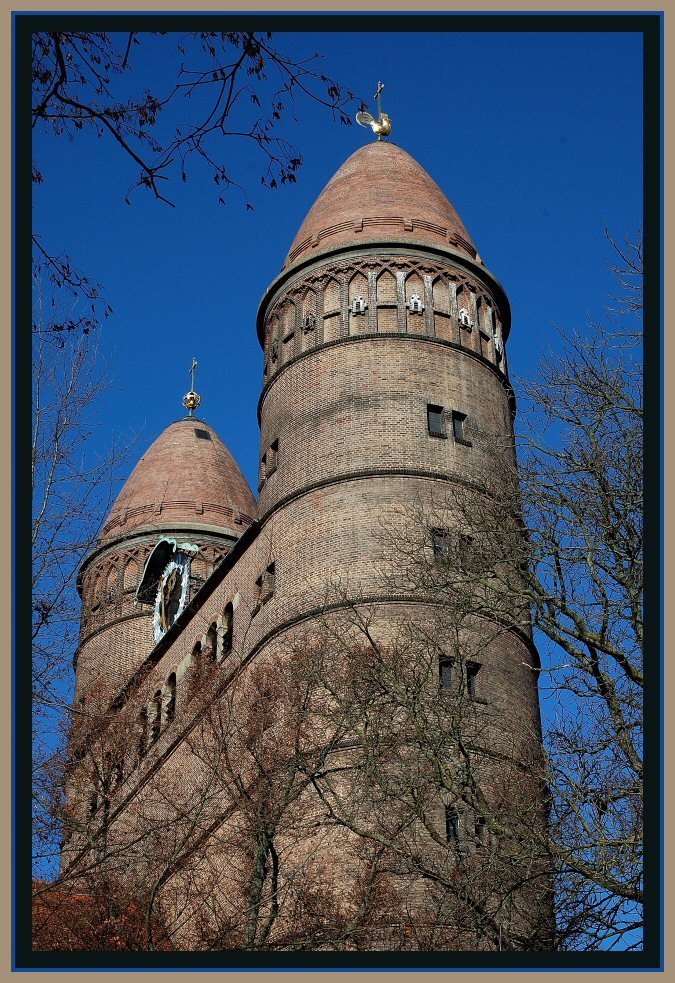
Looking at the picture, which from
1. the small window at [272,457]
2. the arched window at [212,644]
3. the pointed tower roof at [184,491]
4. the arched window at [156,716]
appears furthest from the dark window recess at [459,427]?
the pointed tower roof at [184,491]

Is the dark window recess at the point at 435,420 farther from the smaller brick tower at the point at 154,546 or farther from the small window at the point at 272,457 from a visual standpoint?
the smaller brick tower at the point at 154,546

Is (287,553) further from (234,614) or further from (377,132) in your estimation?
(377,132)

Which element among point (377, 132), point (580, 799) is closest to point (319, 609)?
point (580, 799)

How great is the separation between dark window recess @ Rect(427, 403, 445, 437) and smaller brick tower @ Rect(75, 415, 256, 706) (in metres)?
13.2

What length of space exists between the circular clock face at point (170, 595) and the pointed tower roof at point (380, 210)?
450 inches

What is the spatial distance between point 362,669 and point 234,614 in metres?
7.88

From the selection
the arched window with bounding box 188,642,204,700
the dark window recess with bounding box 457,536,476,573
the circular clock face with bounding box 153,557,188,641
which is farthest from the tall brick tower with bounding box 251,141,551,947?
the circular clock face with bounding box 153,557,188,641

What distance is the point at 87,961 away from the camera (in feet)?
20.0

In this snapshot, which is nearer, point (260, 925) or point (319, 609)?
point (260, 925)

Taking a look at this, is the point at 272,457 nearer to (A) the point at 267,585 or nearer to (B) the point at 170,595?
(A) the point at 267,585

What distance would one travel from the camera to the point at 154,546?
39.7 metres

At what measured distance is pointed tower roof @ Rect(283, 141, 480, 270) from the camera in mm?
27828

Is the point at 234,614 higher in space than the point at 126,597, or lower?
lower

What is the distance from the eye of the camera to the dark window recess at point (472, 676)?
21.6 meters
